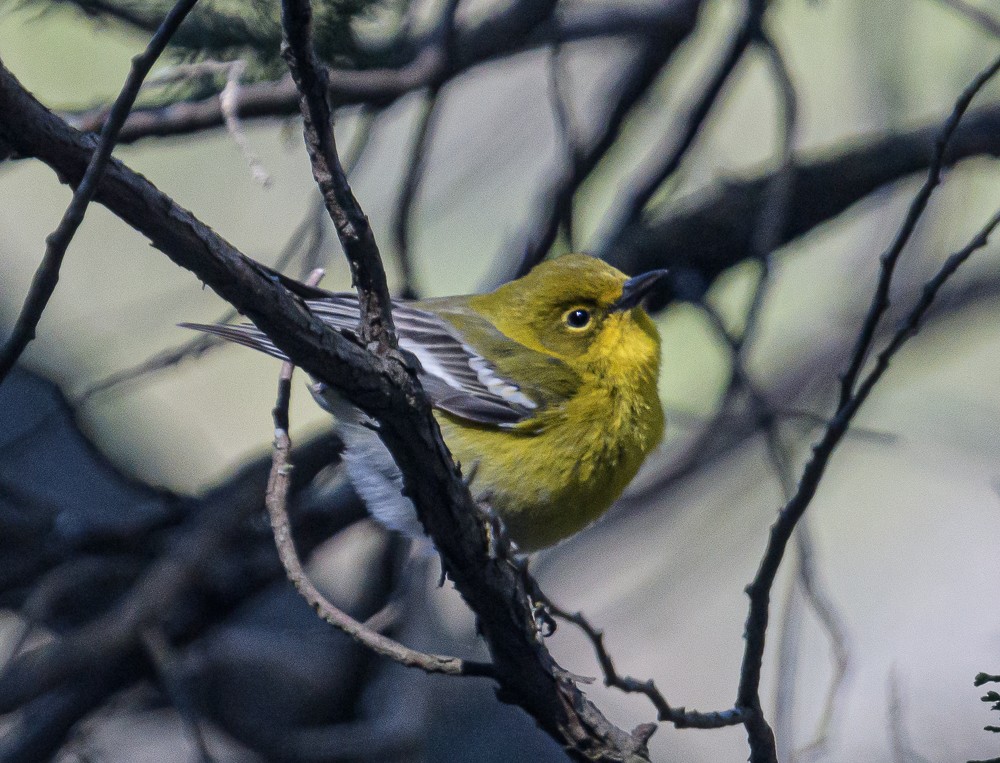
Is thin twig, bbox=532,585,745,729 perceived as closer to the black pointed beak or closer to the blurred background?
the blurred background

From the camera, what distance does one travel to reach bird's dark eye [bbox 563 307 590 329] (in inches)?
149

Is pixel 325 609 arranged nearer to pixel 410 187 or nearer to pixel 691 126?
pixel 410 187

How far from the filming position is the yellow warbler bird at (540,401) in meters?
3.24

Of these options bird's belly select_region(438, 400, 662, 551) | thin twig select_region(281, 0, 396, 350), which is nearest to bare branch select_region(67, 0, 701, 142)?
bird's belly select_region(438, 400, 662, 551)

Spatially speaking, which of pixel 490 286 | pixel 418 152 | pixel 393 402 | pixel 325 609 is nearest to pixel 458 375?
pixel 418 152

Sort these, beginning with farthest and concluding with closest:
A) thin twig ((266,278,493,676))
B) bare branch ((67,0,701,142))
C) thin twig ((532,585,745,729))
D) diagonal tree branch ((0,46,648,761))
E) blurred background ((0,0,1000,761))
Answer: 1. bare branch ((67,0,701,142))
2. blurred background ((0,0,1000,761))
3. thin twig ((266,278,493,676))
4. thin twig ((532,585,745,729))
5. diagonal tree branch ((0,46,648,761))

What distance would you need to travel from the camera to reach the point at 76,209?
4.99ft

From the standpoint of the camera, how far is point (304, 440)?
4.57m

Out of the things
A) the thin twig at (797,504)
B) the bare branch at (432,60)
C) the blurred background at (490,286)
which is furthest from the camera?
the bare branch at (432,60)

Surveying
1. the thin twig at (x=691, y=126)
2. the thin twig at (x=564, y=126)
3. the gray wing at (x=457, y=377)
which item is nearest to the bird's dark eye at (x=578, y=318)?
the gray wing at (x=457, y=377)

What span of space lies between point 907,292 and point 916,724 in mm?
2207

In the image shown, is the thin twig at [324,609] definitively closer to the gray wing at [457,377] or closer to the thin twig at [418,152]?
the gray wing at [457,377]

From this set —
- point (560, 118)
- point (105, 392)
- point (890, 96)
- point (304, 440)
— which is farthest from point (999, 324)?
point (105, 392)

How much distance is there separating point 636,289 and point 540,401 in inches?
22.7
